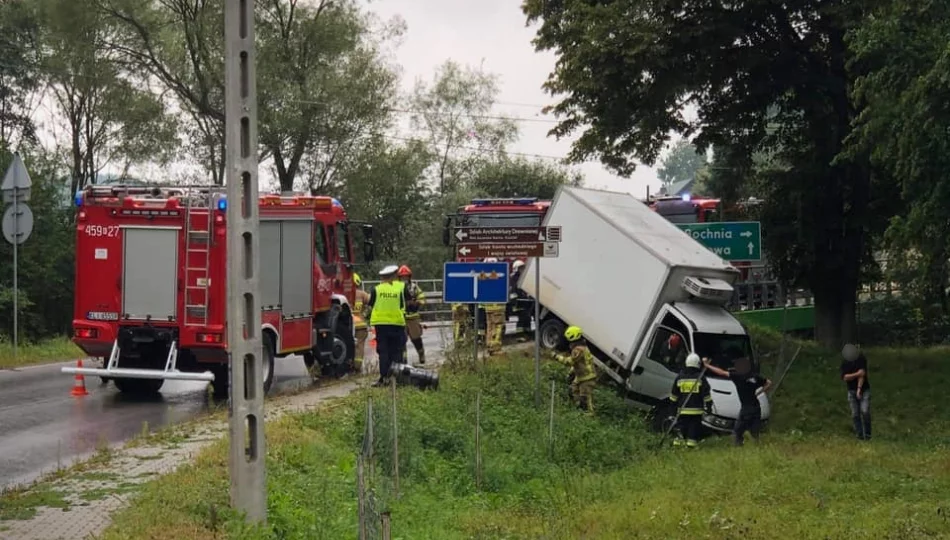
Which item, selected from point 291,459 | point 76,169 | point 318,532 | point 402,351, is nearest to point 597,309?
point 402,351

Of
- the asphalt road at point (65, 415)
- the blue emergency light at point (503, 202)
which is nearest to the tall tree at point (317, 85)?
the blue emergency light at point (503, 202)

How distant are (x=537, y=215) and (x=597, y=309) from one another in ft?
24.8

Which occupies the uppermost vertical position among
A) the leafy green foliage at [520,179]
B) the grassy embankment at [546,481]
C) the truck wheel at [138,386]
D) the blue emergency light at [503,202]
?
the leafy green foliage at [520,179]

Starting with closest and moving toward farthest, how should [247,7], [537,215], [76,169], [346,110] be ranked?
[247,7]
[537,215]
[346,110]
[76,169]

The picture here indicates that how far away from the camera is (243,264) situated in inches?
286

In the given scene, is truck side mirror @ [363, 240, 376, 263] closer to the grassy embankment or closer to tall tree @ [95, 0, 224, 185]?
the grassy embankment

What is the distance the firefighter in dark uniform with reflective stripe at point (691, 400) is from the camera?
51.9 feet

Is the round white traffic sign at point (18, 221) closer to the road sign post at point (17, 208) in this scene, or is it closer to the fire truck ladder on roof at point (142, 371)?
the road sign post at point (17, 208)

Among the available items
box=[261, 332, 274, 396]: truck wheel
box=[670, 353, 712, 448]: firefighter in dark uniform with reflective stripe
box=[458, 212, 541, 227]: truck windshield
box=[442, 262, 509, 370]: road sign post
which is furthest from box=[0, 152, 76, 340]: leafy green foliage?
box=[670, 353, 712, 448]: firefighter in dark uniform with reflective stripe

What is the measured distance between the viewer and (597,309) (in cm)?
2000

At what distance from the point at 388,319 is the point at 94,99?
95.5 feet

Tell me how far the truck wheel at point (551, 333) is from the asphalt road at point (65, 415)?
549 centimetres

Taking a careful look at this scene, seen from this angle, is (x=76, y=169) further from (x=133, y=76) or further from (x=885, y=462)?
(x=885, y=462)

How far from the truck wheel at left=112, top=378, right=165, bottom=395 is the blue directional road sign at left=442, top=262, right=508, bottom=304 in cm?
468
